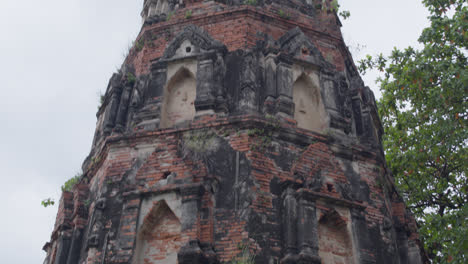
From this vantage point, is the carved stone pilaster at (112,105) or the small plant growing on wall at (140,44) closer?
the carved stone pilaster at (112,105)

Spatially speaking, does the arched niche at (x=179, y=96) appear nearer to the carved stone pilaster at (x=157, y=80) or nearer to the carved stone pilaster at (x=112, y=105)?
the carved stone pilaster at (x=157, y=80)

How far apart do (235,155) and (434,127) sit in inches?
165

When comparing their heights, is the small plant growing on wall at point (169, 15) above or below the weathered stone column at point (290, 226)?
above

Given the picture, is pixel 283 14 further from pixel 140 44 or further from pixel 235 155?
pixel 235 155

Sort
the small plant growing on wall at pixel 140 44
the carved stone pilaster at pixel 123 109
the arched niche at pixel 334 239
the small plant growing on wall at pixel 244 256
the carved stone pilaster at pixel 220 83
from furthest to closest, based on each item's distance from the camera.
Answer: the small plant growing on wall at pixel 140 44, the carved stone pilaster at pixel 123 109, the carved stone pilaster at pixel 220 83, the arched niche at pixel 334 239, the small plant growing on wall at pixel 244 256

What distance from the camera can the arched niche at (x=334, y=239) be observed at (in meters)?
7.37

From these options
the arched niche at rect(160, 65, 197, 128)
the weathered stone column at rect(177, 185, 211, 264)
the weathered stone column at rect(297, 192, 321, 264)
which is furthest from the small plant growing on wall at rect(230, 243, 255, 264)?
the arched niche at rect(160, 65, 197, 128)

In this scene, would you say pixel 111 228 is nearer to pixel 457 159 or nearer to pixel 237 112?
pixel 237 112

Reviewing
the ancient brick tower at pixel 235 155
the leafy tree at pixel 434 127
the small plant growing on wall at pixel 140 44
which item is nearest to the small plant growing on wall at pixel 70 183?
the ancient brick tower at pixel 235 155

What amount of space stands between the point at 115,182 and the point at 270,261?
279 cm

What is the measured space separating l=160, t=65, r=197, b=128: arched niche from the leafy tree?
4340 millimetres

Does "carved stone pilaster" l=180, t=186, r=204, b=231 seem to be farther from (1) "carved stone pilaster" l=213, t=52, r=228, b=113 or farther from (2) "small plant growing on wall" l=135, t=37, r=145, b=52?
(2) "small plant growing on wall" l=135, t=37, r=145, b=52

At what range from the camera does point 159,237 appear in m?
7.39

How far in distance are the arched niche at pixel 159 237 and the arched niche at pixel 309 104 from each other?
270 cm
